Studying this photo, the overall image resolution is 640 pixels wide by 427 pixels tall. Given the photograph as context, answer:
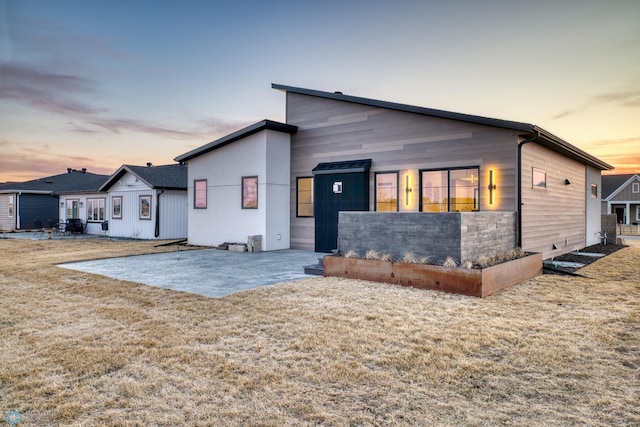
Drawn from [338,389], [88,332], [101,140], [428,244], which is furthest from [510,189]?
[101,140]

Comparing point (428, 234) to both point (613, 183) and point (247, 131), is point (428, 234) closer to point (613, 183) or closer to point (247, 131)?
point (247, 131)

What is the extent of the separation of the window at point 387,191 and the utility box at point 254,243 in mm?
4104

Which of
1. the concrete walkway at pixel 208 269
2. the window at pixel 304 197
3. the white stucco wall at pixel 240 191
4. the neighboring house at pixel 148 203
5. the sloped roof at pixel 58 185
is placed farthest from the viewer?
the sloped roof at pixel 58 185

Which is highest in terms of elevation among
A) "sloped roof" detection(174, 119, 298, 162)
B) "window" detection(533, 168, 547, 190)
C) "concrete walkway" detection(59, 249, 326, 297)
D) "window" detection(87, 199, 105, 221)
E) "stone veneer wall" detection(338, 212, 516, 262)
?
"sloped roof" detection(174, 119, 298, 162)

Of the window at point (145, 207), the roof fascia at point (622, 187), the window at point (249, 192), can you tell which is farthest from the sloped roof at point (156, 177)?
the roof fascia at point (622, 187)

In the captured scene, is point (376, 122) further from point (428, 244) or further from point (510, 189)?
point (428, 244)

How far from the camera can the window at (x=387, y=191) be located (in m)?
11.3

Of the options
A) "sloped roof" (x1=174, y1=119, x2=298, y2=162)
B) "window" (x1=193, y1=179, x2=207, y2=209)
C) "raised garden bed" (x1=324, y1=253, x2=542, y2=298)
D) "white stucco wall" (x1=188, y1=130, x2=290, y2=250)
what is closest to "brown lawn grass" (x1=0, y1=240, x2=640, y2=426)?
"raised garden bed" (x1=324, y1=253, x2=542, y2=298)

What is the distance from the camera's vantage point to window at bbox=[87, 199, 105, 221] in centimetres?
2303

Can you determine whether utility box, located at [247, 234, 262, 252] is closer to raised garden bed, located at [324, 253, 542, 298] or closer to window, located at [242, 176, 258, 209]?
window, located at [242, 176, 258, 209]

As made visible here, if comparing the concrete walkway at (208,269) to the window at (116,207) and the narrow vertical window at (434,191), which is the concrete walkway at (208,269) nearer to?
the narrow vertical window at (434,191)

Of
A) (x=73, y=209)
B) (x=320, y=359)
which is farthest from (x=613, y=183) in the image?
(x=73, y=209)

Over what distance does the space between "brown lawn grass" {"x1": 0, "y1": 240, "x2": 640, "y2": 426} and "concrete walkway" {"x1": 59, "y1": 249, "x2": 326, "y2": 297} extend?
1072 millimetres

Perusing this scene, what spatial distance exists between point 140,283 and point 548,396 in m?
6.74
